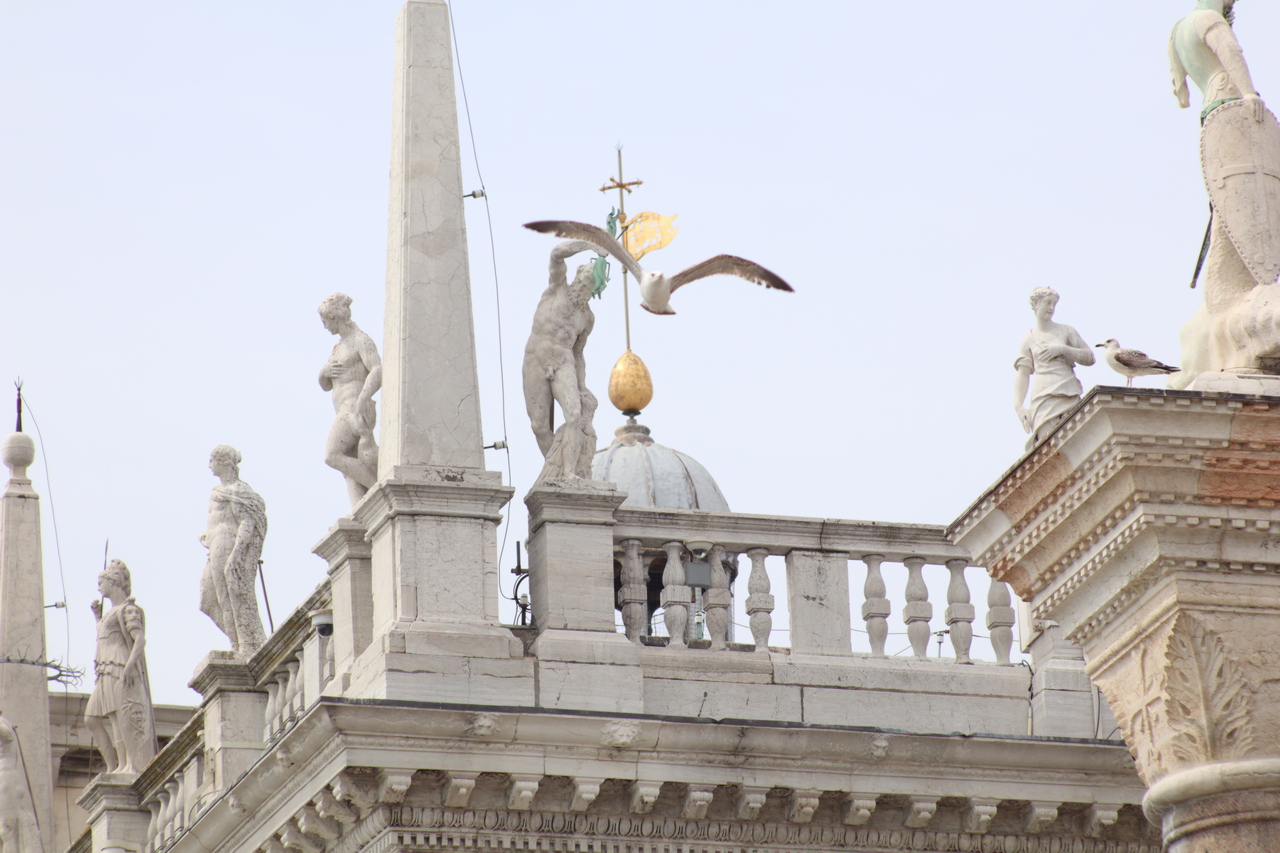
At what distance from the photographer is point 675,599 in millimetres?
16234

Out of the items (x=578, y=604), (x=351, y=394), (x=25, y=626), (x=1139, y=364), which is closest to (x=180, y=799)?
(x=351, y=394)

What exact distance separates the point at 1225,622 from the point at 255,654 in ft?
34.9

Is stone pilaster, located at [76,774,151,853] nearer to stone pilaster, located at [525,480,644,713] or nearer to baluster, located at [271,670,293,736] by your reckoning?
baluster, located at [271,670,293,736]

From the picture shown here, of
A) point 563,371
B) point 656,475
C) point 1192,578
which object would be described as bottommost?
point 1192,578

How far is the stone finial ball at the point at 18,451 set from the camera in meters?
24.9

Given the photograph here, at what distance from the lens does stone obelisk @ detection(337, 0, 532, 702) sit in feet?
50.4

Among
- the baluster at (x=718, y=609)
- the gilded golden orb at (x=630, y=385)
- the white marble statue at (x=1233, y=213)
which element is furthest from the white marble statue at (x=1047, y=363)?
the gilded golden orb at (x=630, y=385)

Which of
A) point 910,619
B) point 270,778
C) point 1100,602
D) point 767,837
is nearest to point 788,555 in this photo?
point 910,619

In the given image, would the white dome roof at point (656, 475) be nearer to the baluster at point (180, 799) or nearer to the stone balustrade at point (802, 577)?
the baluster at point (180, 799)

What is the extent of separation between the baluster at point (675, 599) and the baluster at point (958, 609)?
1793 mm

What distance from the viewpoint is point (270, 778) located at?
51.2ft

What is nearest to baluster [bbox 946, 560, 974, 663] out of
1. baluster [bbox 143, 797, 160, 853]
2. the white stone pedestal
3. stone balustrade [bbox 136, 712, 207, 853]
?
the white stone pedestal

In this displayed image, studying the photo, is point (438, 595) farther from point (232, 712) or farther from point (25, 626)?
point (25, 626)

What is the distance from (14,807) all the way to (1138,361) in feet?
48.8
